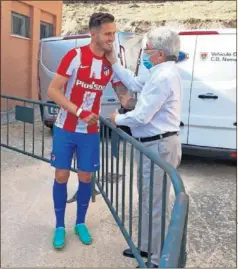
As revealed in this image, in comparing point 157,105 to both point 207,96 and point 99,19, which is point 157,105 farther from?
point 207,96

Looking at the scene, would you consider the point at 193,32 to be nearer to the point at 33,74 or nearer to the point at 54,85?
the point at 54,85

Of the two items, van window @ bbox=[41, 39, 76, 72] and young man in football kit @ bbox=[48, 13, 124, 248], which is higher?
van window @ bbox=[41, 39, 76, 72]

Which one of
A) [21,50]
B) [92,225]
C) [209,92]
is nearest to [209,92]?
[209,92]

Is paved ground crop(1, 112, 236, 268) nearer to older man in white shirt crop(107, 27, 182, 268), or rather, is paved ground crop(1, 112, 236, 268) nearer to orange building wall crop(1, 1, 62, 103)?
older man in white shirt crop(107, 27, 182, 268)

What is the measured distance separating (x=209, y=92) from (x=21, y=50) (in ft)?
26.2

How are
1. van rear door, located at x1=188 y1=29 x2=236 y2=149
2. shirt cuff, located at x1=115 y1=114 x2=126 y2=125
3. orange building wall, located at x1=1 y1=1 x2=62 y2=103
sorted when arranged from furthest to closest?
orange building wall, located at x1=1 y1=1 x2=62 y2=103
van rear door, located at x1=188 y1=29 x2=236 y2=149
shirt cuff, located at x1=115 y1=114 x2=126 y2=125

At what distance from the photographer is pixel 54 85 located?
9.44 feet

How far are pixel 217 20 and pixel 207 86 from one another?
14850 mm

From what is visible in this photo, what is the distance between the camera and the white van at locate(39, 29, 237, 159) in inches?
207

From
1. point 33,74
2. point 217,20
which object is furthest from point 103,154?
point 217,20

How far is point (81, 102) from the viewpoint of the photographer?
2.95 m

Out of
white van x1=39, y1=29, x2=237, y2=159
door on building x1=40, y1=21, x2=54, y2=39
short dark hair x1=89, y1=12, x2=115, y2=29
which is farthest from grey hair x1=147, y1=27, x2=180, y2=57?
door on building x1=40, y1=21, x2=54, y2=39

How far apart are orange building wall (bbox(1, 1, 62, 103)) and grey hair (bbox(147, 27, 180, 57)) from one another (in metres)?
8.89

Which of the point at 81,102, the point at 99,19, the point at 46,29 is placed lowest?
the point at 81,102
